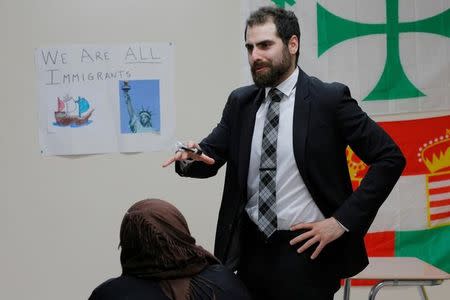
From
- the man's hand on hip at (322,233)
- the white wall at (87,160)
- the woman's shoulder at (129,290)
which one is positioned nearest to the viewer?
the woman's shoulder at (129,290)

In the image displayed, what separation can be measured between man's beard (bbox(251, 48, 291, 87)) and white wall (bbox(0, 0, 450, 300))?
1.35 metres

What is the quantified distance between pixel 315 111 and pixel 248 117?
22 cm

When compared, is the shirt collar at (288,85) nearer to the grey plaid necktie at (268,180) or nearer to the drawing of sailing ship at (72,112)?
the grey plaid necktie at (268,180)

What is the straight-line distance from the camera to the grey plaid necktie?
5.50 feet

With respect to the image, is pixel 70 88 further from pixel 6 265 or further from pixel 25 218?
pixel 6 265

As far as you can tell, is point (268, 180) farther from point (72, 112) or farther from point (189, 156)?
point (72, 112)

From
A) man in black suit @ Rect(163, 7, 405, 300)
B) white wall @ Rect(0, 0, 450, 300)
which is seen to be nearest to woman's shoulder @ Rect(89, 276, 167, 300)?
man in black suit @ Rect(163, 7, 405, 300)

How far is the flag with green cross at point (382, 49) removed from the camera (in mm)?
3027

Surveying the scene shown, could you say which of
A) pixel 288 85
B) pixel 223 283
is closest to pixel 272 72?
pixel 288 85

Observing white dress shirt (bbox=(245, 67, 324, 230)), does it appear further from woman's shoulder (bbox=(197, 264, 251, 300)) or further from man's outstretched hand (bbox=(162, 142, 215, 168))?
woman's shoulder (bbox=(197, 264, 251, 300))

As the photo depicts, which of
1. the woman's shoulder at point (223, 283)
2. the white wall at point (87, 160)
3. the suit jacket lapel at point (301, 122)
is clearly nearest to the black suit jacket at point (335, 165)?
the suit jacket lapel at point (301, 122)

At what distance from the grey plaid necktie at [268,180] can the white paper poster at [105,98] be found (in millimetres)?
1410

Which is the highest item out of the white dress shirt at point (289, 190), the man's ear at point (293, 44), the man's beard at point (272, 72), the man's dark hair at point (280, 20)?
the man's dark hair at point (280, 20)

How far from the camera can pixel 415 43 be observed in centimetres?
305
